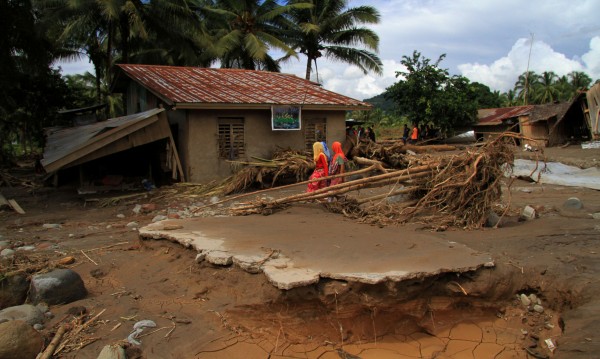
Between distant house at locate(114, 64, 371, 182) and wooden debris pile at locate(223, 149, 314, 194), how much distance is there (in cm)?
64

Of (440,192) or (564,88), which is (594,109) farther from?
(564,88)

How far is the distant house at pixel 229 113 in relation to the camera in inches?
469

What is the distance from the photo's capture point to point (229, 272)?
4652 mm

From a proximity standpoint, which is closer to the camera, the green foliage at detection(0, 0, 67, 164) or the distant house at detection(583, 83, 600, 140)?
the green foliage at detection(0, 0, 67, 164)

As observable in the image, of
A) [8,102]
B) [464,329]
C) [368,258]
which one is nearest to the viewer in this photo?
A: [464,329]

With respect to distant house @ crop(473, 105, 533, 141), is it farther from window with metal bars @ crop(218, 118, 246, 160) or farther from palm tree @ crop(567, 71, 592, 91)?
palm tree @ crop(567, 71, 592, 91)

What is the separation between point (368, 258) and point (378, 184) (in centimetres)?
279

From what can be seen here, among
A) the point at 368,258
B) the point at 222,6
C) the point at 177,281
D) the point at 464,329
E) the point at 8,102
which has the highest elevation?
the point at 222,6

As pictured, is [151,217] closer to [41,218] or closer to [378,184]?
[41,218]

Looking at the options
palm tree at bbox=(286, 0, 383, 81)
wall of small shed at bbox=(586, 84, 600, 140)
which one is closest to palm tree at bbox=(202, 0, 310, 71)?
palm tree at bbox=(286, 0, 383, 81)

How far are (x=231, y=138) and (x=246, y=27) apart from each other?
492 inches

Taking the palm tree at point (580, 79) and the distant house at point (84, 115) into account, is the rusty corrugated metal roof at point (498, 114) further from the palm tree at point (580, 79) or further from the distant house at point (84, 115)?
the palm tree at point (580, 79)

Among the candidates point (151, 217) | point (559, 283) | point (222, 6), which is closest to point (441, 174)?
point (559, 283)

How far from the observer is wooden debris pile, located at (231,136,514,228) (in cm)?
645
